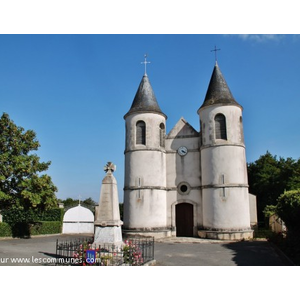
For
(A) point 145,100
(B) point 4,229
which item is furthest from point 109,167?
(B) point 4,229

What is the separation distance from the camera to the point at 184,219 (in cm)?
2311

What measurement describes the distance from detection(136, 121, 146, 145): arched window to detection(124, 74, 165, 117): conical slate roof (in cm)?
100

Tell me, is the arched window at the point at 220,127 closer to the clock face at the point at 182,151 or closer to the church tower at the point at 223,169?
the church tower at the point at 223,169

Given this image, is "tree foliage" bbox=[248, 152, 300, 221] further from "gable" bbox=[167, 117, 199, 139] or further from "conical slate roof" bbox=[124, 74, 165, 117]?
"conical slate roof" bbox=[124, 74, 165, 117]

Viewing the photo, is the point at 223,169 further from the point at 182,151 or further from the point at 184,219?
the point at 184,219

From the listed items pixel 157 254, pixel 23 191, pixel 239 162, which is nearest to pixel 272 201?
pixel 239 162

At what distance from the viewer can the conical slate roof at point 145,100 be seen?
77.4 ft

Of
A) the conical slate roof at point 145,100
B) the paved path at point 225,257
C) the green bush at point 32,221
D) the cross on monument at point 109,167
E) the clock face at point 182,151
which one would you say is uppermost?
the conical slate roof at point 145,100

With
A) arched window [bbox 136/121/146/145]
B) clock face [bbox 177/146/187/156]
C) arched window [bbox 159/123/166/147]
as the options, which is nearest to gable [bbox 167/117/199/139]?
arched window [bbox 159/123/166/147]

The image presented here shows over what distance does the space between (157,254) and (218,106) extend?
12.2m

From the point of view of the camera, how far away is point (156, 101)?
24688mm

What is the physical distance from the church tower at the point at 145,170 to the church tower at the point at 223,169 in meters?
3.12

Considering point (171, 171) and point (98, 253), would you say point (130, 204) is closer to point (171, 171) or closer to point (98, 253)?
point (171, 171)

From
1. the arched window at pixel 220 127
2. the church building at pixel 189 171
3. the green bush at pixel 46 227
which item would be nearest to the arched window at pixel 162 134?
the church building at pixel 189 171
